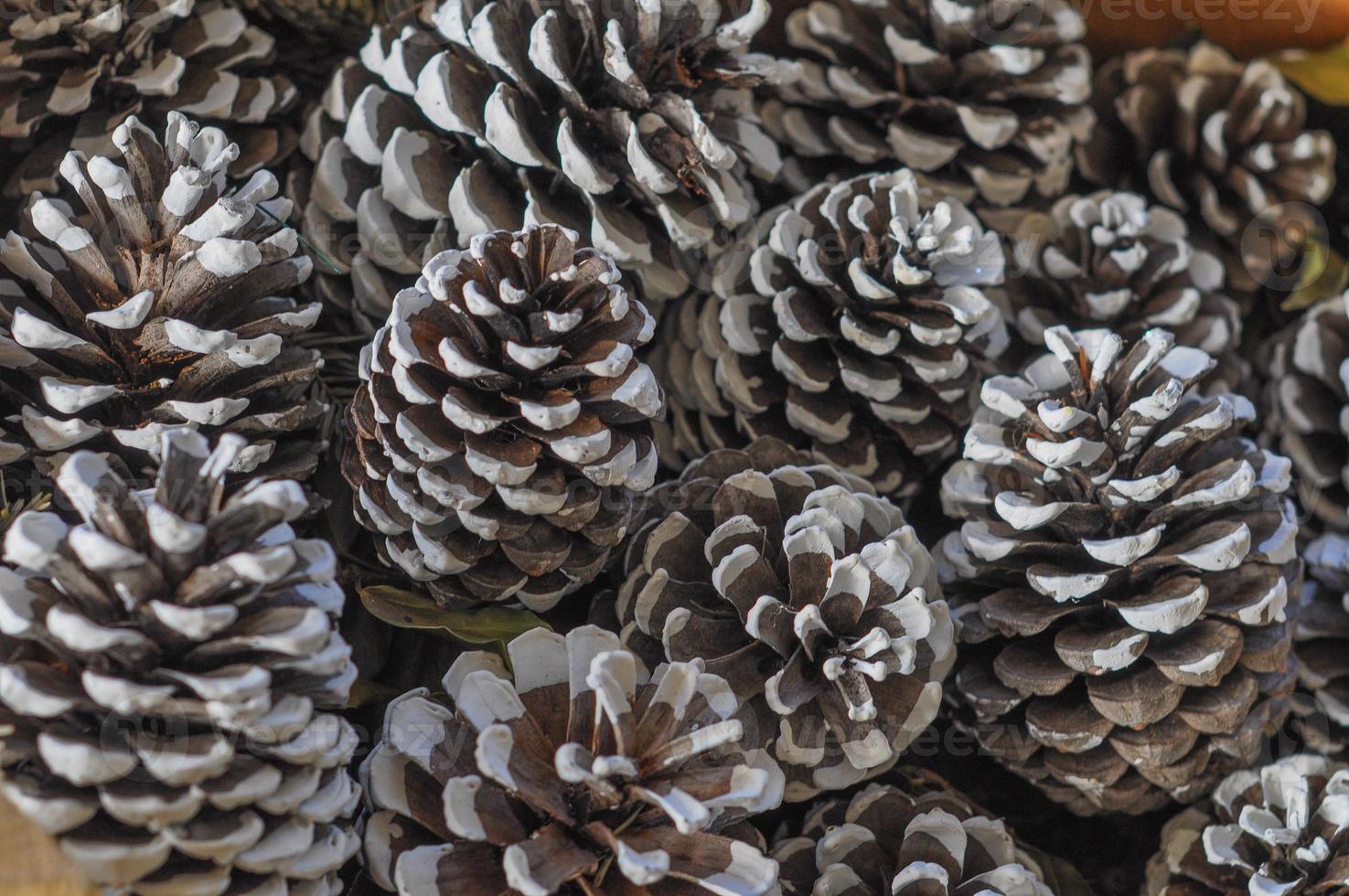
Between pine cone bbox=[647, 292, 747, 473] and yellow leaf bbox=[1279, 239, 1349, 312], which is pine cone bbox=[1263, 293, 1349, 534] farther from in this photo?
pine cone bbox=[647, 292, 747, 473]

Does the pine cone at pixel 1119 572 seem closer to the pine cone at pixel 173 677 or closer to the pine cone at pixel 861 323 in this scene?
the pine cone at pixel 861 323

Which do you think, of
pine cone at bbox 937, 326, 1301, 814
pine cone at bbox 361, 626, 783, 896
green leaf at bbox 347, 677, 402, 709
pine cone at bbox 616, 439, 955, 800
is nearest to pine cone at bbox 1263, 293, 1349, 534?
pine cone at bbox 937, 326, 1301, 814

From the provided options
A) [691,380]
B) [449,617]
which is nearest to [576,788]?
[449,617]

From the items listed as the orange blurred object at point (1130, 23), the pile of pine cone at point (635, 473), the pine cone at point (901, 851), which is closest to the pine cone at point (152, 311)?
the pile of pine cone at point (635, 473)

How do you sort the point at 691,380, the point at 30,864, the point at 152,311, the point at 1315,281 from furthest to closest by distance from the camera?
the point at 1315,281
the point at 691,380
the point at 152,311
the point at 30,864

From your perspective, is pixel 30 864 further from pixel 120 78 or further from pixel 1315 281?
pixel 1315 281

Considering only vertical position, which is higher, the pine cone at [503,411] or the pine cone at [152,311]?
the pine cone at [152,311]
